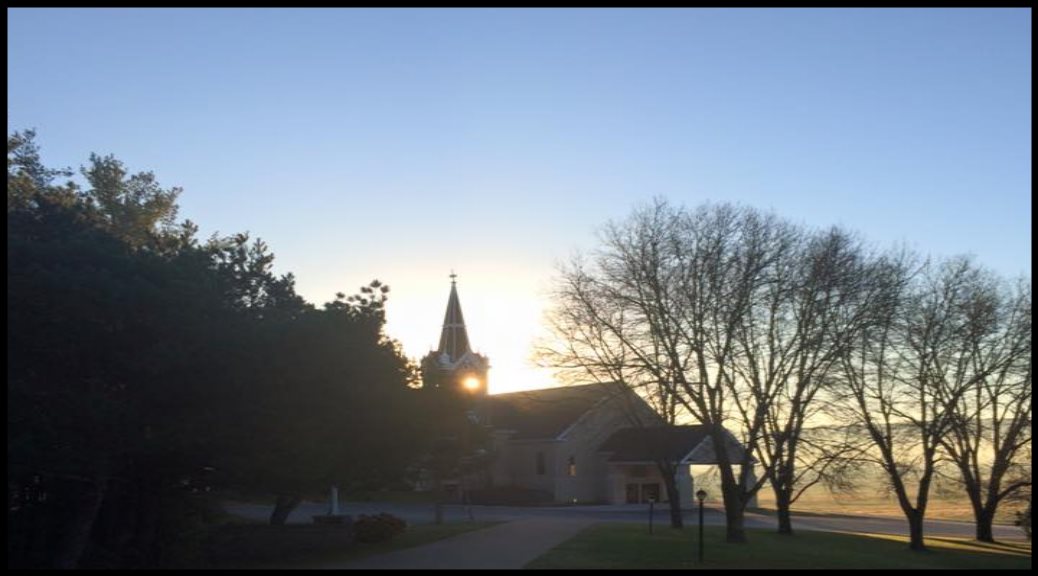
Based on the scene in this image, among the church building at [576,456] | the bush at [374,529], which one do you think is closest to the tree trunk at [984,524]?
the church building at [576,456]

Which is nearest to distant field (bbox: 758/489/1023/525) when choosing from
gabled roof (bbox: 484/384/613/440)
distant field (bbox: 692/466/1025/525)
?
distant field (bbox: 692/466/1025/525)

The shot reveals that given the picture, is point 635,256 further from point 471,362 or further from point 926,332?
point 471,362

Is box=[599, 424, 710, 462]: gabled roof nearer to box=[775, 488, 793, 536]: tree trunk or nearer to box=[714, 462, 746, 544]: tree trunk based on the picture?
box=[775, 488, 793, 536]: tree trunk

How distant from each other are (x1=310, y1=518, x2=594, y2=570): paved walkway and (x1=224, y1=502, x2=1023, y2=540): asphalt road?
31.1 ft

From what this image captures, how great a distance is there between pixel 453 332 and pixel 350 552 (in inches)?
2169

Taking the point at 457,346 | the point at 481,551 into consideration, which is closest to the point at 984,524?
the point at 481,551

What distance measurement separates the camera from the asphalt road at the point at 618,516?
145ft

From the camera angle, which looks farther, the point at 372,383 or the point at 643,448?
the point at 643,448

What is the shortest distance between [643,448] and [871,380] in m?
27.8

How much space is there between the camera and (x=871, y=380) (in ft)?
118

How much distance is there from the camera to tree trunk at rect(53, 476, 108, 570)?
21219 millimetres

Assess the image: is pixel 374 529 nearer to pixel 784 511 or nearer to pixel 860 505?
pixel 784 511

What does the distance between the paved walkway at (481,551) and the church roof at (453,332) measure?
45.7 meters

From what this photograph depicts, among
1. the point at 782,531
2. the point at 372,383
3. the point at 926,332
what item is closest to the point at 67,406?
the point at 372,383
